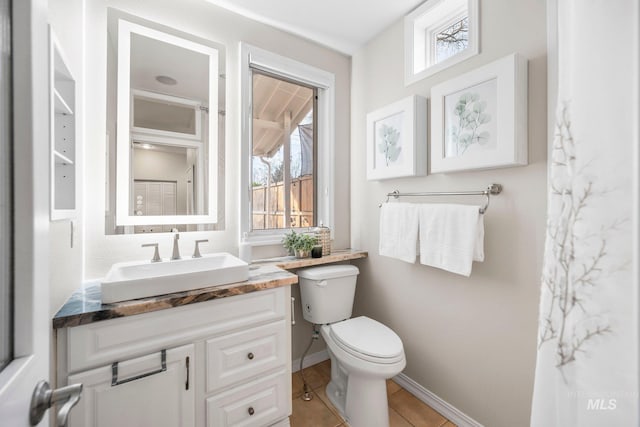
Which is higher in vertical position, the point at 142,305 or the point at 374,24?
the point at 374,24

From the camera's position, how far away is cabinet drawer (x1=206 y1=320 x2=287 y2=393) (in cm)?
119

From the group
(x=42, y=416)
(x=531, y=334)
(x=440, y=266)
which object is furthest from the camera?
(x=440, y=266)

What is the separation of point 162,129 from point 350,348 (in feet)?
5.22

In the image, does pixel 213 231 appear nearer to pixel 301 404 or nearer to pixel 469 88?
pixel 301 404

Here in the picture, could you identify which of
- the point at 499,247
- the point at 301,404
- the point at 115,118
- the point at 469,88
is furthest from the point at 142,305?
the point at 469,88

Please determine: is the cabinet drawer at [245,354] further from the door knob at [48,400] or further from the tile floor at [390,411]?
the door knob at [48,400]

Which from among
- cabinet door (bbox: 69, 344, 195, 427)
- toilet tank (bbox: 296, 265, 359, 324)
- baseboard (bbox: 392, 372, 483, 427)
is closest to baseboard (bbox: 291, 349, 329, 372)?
toilet tank (bbox: 296, 265, 359, 324)

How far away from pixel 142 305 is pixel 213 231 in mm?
690

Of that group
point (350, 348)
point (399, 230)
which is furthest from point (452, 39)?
point (350, 348)

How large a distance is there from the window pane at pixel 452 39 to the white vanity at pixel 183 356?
1.66 m

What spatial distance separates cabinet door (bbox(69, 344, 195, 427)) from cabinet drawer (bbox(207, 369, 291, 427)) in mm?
107

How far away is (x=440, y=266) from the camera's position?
57.3 inches

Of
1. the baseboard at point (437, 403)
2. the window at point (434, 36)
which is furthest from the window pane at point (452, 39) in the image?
the baseboard at point (437, 403)

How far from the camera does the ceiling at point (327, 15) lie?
1.68 meters
